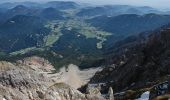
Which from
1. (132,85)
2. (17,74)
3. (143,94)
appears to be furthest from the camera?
(132,85)

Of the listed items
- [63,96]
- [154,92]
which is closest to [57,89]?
[63,96]

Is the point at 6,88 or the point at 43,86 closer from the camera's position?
the point at 6,88

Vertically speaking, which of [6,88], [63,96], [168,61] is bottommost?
[168,61]

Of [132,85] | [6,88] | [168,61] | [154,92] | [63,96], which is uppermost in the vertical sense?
[6,88]

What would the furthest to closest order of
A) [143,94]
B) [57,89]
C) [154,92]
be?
[143,94], [154,92], [57,89]

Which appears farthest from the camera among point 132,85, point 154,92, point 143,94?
Answer: point 132,85

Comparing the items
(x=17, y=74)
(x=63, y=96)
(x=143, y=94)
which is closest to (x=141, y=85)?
(x=143, y=94)

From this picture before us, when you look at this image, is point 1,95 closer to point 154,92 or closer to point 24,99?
point 24,99

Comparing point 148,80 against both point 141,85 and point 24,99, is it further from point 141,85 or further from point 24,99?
point 24,99

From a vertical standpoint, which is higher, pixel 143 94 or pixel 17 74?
pixel 17 74
